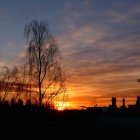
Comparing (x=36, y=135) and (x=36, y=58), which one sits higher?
(x=36, y=58)

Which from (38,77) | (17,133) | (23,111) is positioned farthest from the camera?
(38,77)

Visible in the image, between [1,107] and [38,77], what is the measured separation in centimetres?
1859

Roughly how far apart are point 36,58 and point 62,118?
12805 mm

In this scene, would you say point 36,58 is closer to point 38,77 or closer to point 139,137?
point 38,77

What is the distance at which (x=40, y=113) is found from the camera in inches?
877

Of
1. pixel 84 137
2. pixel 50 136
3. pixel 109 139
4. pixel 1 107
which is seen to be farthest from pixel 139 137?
pixel 1 107

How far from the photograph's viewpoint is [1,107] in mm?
19609

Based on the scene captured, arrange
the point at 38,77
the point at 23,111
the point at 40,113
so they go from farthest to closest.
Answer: the point at 38,77 → the point at 40,113 → the point at 23,111

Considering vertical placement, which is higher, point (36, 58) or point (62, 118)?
point (36, 58)

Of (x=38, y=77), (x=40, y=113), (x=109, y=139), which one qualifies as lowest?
(x=109, y=139)

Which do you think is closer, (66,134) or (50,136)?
(50,136)

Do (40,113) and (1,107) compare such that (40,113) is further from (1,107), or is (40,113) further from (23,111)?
(1,107)

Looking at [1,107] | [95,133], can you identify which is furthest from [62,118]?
[1,107]

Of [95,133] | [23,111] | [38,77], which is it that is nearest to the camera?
[23,111]
